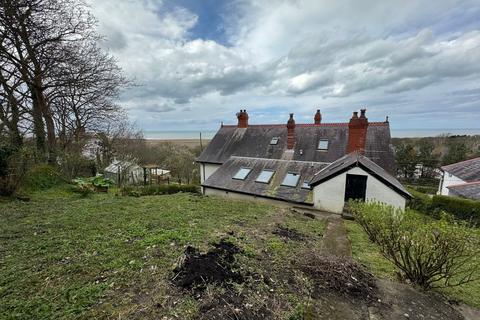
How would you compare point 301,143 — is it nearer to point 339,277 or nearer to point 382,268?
point 382,268

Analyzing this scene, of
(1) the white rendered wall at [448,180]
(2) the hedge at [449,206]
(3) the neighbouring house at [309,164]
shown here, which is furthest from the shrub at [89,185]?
(1) the white rendered wall at [448,180]

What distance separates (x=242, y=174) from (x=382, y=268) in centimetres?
1116

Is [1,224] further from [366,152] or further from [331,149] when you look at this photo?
[366,152]

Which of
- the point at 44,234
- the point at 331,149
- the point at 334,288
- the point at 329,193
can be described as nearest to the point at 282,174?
the point at 329,193

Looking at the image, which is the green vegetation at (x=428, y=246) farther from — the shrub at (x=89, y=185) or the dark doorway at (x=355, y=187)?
the shrub at (x=89, y=185)

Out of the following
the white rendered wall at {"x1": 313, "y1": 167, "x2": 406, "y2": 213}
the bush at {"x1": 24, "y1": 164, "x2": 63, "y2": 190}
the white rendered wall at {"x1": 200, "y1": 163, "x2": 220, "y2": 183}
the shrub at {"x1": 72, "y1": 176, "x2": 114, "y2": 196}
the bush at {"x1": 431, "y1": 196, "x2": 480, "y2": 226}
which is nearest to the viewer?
the bush at {"x1": 24, "y1": 164, "x2": 63, "y2": 190}

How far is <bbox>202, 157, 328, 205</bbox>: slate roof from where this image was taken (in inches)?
494

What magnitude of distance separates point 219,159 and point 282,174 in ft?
23.4

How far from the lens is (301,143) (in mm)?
16812

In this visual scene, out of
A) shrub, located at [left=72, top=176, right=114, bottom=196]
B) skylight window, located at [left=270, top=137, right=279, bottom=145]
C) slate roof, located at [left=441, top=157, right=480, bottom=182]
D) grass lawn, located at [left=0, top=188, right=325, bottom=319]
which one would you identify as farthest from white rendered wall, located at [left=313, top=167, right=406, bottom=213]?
slate roof, located at [left=441, top=157, right=480, bottom=182]

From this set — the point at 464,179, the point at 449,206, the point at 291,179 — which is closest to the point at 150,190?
the point at 291,179

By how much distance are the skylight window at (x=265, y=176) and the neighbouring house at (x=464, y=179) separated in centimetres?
1373

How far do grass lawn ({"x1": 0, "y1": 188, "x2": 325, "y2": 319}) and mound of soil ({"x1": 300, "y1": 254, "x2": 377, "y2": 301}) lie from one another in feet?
1.56

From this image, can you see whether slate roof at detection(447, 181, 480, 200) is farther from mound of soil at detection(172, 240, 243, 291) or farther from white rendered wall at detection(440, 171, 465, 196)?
mound of soil at detection(172, 240, 243, 291)
